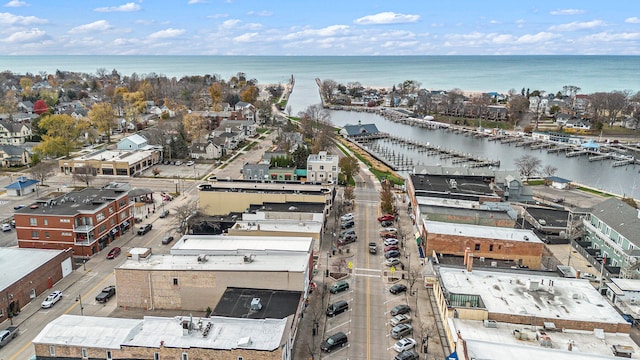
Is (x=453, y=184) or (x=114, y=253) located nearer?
(x=114, y=253)

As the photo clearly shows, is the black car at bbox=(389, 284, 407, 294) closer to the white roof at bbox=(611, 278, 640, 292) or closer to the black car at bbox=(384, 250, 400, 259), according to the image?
the black car at bbox=(384, 250, 400, 259)

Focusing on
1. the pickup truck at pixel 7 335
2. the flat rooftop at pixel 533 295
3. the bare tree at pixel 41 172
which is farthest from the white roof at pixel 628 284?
the bare tree at pixel 41 172

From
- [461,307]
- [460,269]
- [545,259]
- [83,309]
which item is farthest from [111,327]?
[545,259]

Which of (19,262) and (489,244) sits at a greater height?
(489,244)

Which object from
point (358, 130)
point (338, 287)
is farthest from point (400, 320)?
point (358, 130)

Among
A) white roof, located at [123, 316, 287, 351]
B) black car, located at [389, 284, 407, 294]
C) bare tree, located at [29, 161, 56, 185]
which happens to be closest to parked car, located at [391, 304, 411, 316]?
black car, located at [389, 284, 407, 294]

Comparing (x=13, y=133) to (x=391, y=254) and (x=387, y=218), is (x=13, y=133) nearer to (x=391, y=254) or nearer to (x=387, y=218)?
(x=387, y=218)
